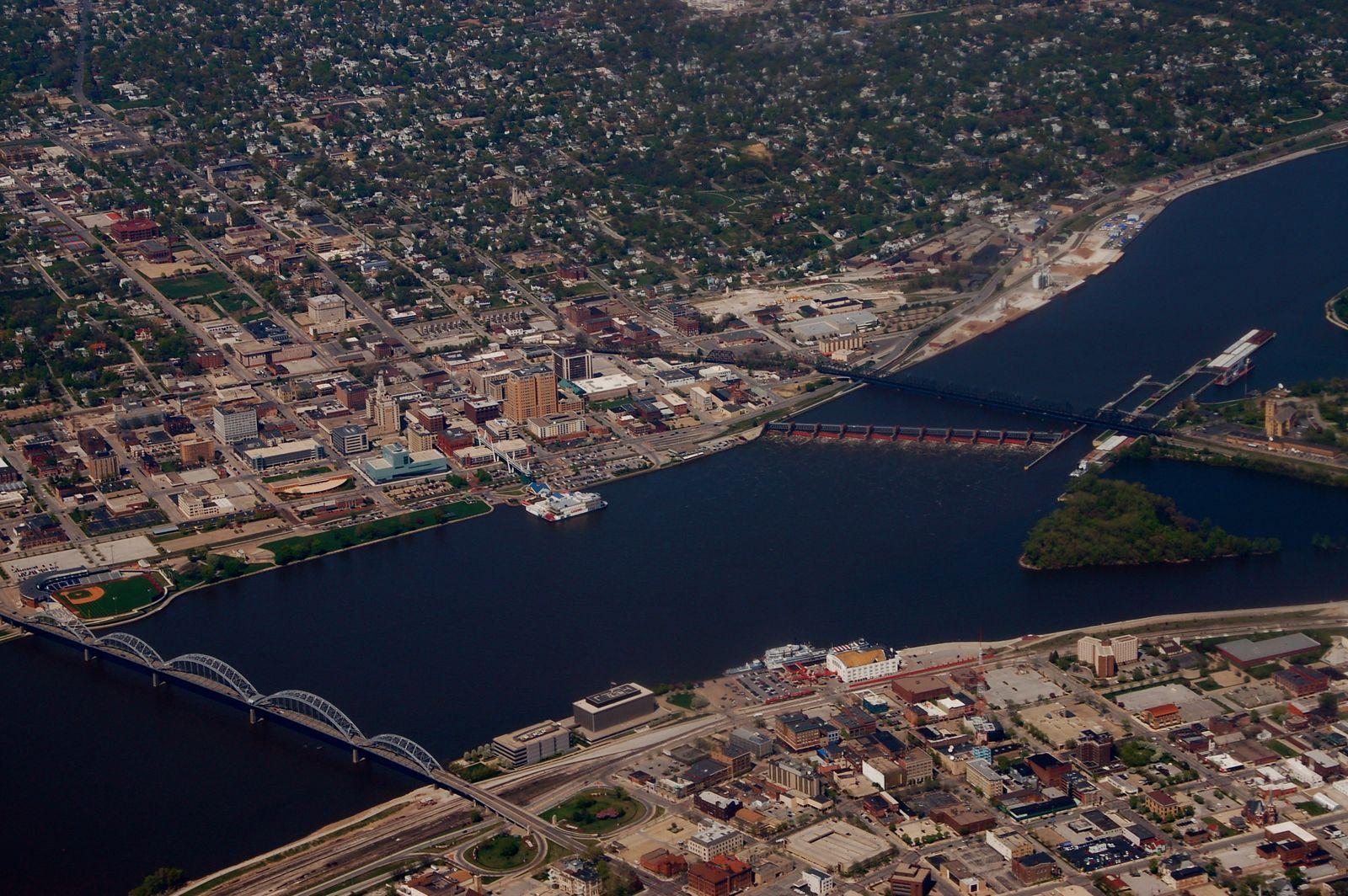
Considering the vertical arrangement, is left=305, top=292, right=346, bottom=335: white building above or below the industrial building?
below

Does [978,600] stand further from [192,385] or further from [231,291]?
[231,291]

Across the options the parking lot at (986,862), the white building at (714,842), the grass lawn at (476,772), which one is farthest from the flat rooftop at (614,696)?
the parking lot at (986,862)

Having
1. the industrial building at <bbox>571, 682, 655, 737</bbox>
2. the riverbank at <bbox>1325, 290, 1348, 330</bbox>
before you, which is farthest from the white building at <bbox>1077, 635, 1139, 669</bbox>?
the riverbank at <bbox>1325, 290, 1348, 330</bbox>

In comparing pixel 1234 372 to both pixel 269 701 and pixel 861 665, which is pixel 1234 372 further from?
pixel 269 701

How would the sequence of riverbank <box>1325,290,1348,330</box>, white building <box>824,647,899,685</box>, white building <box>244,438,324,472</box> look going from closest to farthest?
1. white building <box>824,647,899,685</box>
2. white building <box>244,438,324,472</box>
3. riverbank <box>1325,290,1348,330</box>

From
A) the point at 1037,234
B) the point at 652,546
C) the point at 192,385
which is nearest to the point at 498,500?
the point at 652,546

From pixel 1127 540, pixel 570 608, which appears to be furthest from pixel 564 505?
pixel 1127 540

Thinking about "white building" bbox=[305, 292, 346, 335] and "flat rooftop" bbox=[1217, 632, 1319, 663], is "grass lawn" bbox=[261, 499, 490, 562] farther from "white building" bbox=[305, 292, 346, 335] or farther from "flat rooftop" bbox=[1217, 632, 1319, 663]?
"flat rooftop" bbox=[1217, 632, 1319, 663]

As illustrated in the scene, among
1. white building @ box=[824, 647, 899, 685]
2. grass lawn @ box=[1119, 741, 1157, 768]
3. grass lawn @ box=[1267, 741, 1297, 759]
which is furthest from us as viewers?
white building @ box=[824, 647, 899, 685]
